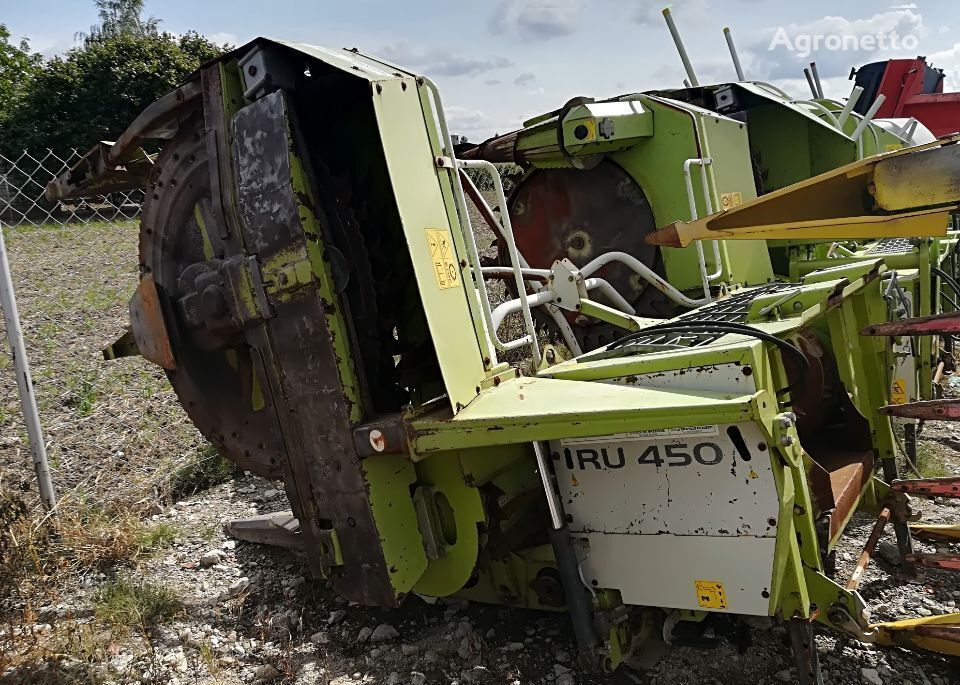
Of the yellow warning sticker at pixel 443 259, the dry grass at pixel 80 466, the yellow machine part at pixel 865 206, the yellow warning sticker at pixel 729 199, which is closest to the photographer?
the yellow machine part at pixel 865 206

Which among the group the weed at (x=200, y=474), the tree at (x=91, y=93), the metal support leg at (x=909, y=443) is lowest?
the metal support leg at (x=909, y=443)

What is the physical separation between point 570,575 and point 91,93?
20718mm

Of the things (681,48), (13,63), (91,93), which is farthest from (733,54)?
(13,63)

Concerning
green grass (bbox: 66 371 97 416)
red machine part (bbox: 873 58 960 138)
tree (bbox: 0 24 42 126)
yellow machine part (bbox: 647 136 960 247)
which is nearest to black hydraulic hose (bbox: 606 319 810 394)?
yellow machine part (bbox: 647 136 960 247)

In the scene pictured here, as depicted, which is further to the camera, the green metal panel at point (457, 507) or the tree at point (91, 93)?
the tree at point (91, 93)

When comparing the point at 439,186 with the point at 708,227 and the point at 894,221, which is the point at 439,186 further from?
the point at 894,221

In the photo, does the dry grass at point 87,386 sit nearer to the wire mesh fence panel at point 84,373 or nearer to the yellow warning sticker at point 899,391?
the wire mesh fence panel at point 84,373

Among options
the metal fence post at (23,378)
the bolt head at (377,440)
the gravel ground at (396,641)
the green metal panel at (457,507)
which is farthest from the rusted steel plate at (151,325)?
the metal fence post at (23,378)

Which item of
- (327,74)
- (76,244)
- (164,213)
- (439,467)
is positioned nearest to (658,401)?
(439,467)

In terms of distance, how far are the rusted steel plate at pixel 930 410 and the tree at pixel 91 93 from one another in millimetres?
17797

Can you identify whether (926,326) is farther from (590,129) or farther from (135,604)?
(135,604)

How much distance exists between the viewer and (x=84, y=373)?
5.23 m

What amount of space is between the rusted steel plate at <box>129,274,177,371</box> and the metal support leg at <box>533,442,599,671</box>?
1.32m

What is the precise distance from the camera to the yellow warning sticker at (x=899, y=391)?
12.6ft
